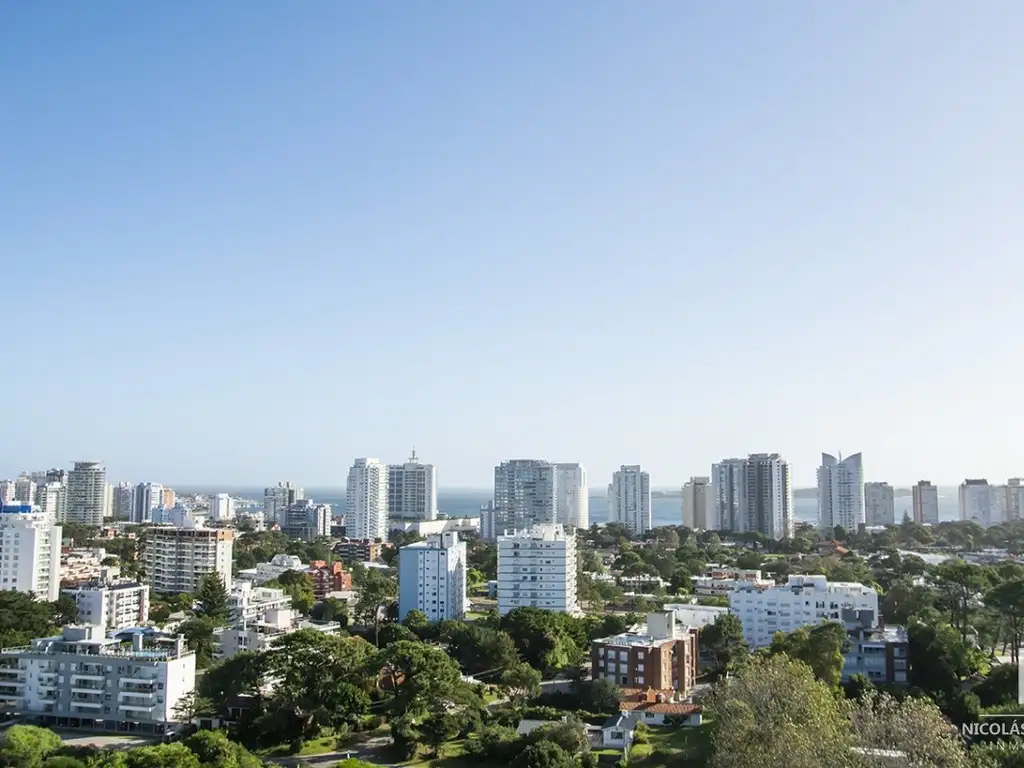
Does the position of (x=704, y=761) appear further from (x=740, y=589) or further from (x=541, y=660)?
(x=740, y=589)

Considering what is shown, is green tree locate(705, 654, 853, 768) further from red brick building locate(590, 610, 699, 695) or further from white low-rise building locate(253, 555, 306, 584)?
→ white low-rise building locate(253, 555, 306, 584)

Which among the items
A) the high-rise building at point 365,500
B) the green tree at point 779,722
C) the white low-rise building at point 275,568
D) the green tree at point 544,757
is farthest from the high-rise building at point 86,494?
the green tree at point 779,722

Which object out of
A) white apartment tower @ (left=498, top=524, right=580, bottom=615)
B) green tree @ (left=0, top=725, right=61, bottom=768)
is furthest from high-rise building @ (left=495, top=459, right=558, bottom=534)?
green tree @ (left=0, top=725, right=61, bottom=768)

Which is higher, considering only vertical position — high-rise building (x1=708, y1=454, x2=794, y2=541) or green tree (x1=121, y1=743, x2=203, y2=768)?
high-rise building (x1=708, y1=454, x2=794, y2=541)

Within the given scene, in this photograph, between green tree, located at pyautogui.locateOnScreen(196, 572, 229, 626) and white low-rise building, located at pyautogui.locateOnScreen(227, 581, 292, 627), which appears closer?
white low-rise building, located at pyautogui.locateOnScreen(227, 581, 292, 627)

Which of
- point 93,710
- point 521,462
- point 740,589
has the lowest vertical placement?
point 93,710

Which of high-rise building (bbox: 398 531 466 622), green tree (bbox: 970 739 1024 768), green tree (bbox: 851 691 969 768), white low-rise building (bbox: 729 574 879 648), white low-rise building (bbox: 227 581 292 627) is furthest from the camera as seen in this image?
high-rise building (bbox: 398 531 466 622)

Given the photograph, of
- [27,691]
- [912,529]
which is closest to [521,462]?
[912,529]
